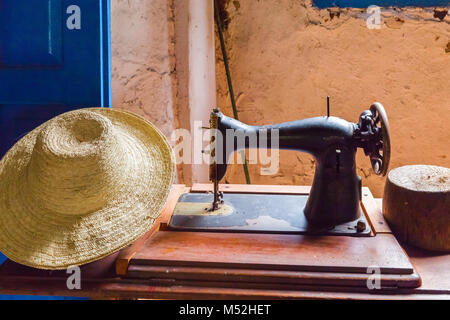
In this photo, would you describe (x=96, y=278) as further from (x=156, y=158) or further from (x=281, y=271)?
(x=281, y=271)

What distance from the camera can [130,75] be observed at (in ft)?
6.67

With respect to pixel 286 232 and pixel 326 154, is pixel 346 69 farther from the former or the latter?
pixel 286 232

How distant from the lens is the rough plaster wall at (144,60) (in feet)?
6.44

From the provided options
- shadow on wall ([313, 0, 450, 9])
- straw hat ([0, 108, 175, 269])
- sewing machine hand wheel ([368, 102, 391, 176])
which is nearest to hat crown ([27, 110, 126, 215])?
straw hat ([0, 108, 175, 269])

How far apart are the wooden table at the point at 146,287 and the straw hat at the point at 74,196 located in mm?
114

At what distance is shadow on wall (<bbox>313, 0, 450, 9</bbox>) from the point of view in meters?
2.46

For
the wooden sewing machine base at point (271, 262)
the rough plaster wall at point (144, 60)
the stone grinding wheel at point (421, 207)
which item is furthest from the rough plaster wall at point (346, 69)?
the wooden sewing machine base at point (271, 262)

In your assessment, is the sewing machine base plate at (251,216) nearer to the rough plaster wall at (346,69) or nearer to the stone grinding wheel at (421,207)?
the stone grinding wheel at (421,207)

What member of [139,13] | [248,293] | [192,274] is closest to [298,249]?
[248,293]

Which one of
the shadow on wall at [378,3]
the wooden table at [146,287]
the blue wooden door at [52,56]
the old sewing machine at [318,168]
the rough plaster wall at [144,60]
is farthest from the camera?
the shadow on wall at [378,3]

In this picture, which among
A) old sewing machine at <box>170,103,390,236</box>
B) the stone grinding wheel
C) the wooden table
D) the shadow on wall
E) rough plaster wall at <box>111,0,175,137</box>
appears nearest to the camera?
the wooden table

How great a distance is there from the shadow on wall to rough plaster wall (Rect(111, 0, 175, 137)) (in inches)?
39.3

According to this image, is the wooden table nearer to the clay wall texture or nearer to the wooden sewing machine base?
the wooden sewing machine base

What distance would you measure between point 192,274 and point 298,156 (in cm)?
178
